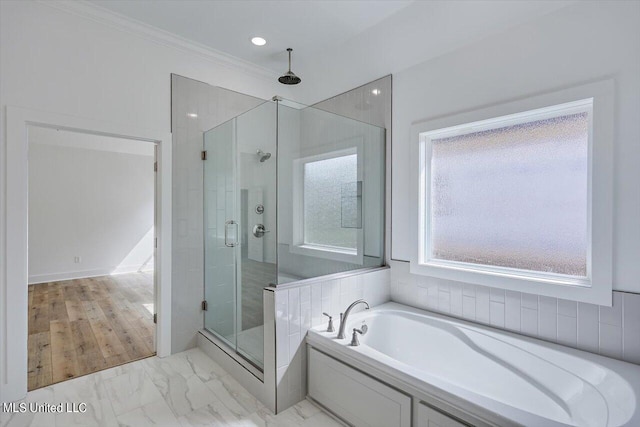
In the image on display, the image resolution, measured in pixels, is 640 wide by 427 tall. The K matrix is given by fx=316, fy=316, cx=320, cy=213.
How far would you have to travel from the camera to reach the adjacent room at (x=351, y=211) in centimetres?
169

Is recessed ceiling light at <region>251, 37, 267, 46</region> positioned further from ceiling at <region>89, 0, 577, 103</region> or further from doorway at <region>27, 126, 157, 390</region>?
doorway at <region>27, 126, 157, 390</region>

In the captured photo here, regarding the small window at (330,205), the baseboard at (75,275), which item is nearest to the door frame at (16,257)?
the small window at (330,205)

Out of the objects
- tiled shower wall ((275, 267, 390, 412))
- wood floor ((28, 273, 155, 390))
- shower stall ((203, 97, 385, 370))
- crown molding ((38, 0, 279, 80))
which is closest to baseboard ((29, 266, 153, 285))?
wood floor ((28, 273, 155, 390))

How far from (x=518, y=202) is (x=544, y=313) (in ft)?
2.29

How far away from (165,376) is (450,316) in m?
2.25

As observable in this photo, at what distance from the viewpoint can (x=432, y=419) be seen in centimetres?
147

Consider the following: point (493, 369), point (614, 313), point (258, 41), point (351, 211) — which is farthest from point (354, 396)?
point (258, 41)

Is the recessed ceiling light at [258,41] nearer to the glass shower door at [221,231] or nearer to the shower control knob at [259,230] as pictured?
the glass shower door at [221,231]

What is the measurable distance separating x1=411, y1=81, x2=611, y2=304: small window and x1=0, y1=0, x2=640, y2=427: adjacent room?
0.01m

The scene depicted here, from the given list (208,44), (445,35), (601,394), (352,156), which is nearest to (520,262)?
(601,394)

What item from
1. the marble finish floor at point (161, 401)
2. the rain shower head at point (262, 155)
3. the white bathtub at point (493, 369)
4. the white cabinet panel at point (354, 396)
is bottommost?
the marble finish floor at point (161, 401)

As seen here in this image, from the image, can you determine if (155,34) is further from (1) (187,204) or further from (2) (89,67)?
(1) (187,204)

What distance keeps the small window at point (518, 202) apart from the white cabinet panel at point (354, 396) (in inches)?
40.2

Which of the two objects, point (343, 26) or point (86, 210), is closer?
point (343, 26)
